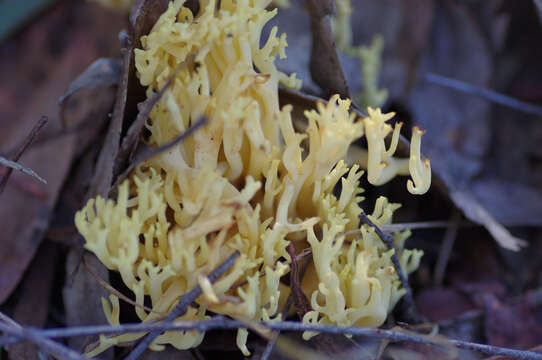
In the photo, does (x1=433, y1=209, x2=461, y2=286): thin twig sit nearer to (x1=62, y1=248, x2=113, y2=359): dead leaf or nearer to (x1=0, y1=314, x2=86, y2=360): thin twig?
(x1=62, y1=248, x2=113, y2=359): dead leaf

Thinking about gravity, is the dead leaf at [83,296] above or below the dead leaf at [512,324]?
above

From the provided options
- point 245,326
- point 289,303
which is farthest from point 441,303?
point 245,326

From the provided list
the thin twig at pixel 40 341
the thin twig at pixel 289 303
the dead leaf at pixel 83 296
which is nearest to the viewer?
the thin twig at pixel 40 341

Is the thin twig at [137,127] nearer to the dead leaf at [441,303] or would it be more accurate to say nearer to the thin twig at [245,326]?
the thin twig at [245,326]

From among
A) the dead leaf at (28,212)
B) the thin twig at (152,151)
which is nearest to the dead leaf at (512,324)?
the thin twig at (152,151)

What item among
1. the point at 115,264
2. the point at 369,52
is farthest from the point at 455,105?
the point at 115,264

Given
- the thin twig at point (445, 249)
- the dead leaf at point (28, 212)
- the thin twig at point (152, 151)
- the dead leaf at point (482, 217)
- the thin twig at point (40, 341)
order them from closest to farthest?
the thin twig at point (40, 341)
the thin twig at point (152, 151)
the dead leaf at point (28, 212)
the dead leaf at point (482, 217)
the thin twig at point (445, 249)

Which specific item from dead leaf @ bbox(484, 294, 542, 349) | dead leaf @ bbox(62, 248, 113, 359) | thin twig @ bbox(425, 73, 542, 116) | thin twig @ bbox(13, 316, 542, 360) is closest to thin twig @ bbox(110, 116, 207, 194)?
dead leaf @ bbox(62, 248, 113, 359)

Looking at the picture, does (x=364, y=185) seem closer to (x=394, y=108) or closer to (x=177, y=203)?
(x=394, y=108)
